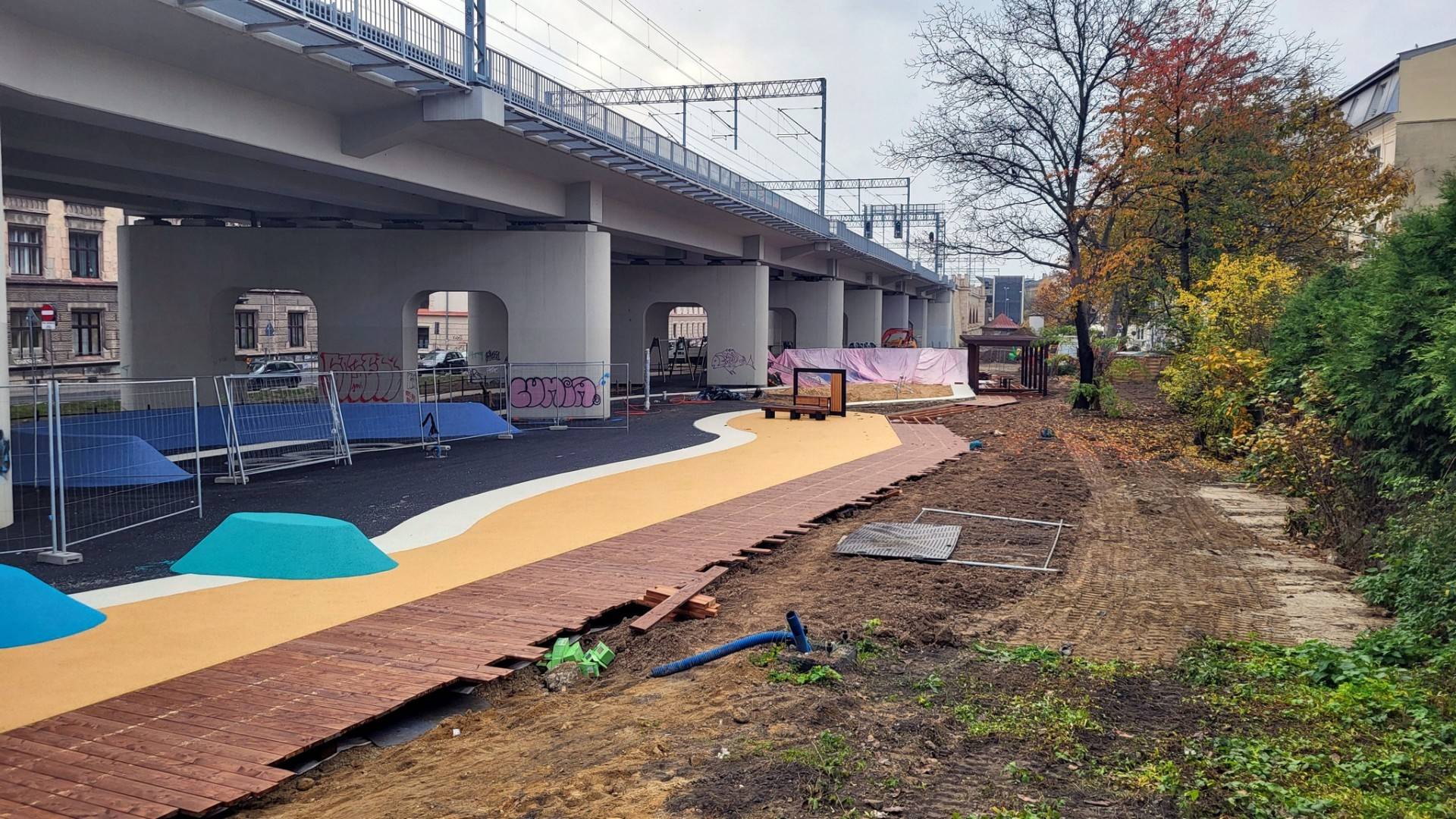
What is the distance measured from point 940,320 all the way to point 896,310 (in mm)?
16240

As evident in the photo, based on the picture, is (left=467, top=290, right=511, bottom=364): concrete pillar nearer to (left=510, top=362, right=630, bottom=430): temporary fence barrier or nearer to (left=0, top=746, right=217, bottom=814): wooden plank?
(left=510, top=362, right=630, bottom=430): temporary fence barrier

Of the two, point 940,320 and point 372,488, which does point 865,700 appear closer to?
point 372,488

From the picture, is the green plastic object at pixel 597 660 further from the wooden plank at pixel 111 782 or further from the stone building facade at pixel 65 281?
the stone building facade at pixel 65 281

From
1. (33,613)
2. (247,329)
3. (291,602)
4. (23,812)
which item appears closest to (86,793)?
(23,812)

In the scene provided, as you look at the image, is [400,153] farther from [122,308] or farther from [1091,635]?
[1091,635]

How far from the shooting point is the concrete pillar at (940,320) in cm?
10606

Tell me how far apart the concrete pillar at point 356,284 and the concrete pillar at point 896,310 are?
63.2 meters

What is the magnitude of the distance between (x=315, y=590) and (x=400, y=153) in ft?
51.2

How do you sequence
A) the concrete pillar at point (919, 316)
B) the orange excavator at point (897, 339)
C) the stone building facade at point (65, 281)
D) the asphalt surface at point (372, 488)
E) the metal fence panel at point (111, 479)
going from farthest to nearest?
the concrete pillar at point (919, 316), the orange excavator at point (897, 339), the stone building facade at point (65, 281), the metal fence panel at point (111, 479), the asphalt surface at point (372, 488)

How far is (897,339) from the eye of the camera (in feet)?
235

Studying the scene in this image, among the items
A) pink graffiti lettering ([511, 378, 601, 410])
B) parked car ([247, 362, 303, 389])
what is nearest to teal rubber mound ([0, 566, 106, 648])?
parked car ([247, 362, 303, 389])

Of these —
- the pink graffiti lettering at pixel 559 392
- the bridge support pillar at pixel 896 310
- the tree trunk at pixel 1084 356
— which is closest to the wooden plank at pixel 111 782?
the pink graffiti lettering at pixel 559 392

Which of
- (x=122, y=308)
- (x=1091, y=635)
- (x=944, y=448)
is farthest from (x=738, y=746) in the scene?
(x=122, y=308)

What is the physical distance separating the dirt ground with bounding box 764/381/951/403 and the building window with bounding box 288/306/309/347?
3638 cm
